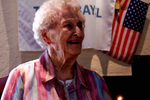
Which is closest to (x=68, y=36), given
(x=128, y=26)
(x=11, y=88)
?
(x=11, y=88)

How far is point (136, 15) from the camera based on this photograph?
2367 mm

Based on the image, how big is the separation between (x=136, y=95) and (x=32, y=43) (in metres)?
1.29

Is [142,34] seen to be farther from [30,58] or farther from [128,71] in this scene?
[30,58]

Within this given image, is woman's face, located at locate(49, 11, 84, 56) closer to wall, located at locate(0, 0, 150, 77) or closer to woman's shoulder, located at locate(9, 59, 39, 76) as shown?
woman's shoulder, located at locate(9, 59, 39, 76)

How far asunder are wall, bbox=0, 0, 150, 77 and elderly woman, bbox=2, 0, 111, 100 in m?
1.02

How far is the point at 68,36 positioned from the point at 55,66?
0.23 metres

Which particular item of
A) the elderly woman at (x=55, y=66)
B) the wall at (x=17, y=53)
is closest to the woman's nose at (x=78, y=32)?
the elderly woman at (x=55, y=66)

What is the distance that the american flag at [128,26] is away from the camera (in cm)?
237

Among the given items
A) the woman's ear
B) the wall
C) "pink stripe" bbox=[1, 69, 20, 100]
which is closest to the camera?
"pink stripe" bbox=[1, 69, 20, 100]

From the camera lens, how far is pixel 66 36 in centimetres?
117

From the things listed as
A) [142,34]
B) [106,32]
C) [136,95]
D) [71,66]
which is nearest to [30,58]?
[106,32]

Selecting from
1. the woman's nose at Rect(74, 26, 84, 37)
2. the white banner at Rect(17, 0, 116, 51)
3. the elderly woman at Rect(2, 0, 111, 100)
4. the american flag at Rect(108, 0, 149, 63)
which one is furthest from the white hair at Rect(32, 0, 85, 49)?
the american flag at Rect(108, 0, 149, 63)

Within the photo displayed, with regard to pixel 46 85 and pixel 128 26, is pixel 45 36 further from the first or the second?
pixel 128 26

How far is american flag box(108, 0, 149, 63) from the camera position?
2371 millimetres
